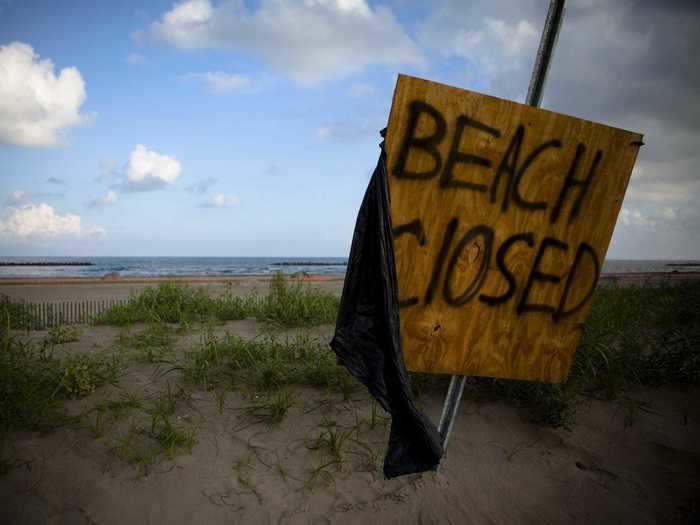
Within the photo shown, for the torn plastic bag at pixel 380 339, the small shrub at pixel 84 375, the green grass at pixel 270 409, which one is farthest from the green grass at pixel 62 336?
the torn plastic bag at pixel 380 339

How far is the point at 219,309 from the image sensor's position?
588 centimetres

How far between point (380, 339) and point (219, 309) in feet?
14.0

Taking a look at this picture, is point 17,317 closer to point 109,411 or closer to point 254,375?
point 109,411

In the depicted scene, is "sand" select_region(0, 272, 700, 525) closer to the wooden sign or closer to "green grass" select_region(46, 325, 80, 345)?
the wooden sign

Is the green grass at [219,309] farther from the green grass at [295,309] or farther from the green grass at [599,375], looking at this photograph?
the green grass at [599,375]

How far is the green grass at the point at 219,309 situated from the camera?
536 cm

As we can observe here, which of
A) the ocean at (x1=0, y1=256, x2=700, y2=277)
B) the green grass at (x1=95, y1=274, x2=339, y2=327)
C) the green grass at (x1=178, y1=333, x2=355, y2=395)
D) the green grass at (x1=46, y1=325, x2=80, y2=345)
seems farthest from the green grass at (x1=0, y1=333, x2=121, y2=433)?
the ocean at (x1=0, y1=256, x2=700, y2=277)

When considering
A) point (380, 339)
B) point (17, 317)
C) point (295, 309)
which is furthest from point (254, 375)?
point (17, 317)

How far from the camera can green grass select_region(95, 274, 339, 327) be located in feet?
17.6

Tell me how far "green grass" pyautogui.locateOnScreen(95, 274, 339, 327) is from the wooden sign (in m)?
3.18

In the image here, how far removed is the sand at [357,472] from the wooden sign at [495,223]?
2.43ft

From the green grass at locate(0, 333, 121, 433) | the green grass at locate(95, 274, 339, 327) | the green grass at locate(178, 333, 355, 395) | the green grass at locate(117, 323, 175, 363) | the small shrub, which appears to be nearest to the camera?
the green grass at locate(0, 333, 121, 433)

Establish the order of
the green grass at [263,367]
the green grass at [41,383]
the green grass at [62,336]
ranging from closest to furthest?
the green grass at [41,383] → the green grass at [263,367] → the green grass at [62,336]

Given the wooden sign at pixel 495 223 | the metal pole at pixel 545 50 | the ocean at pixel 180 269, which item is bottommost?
the ocean at pixel 180 269
